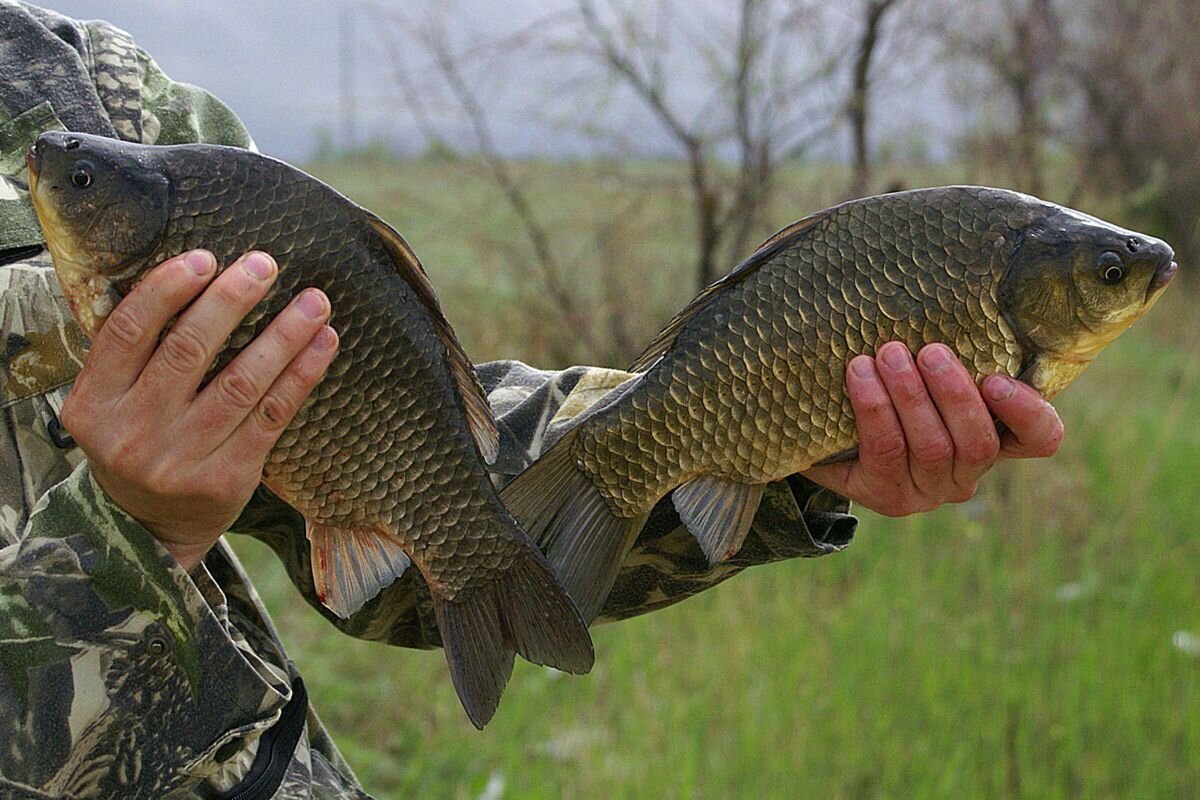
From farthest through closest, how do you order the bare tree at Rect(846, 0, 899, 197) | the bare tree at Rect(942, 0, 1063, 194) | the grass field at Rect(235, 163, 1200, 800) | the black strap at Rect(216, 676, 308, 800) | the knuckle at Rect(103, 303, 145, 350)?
the bare tree at Rect(942, 0, 1063, 194)
the bare tree at Rect(846, 0, 899, 197)
the grass field at Rect(235, 163, 1200, 800)
the black strap at Rect(216, 676, 308, 800)
the knuckle at Rect(103, 303, 145, 350)

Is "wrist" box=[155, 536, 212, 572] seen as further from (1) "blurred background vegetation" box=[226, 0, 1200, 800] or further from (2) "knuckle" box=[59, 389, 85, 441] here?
(1) "blurred background vegetation" box=[226, 0, 1200, 800]

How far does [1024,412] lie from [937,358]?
11 cm

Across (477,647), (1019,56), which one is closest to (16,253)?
(477,647)

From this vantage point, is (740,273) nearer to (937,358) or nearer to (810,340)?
(810,340)

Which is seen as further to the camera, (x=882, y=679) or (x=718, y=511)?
(x=882, y=679)

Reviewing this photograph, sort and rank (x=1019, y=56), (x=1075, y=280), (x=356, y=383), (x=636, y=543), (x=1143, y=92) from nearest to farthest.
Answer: (x=356, y=383), (x=1075, y=280), (x=636, y=543), (x=1019, y=56), (x=1143, y=92)

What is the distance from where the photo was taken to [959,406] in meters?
1.31

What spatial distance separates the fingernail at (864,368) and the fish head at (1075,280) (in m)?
0.15

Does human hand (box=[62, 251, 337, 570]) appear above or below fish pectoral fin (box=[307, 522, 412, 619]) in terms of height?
above

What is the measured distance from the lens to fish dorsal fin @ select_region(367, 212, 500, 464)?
3.77 feet

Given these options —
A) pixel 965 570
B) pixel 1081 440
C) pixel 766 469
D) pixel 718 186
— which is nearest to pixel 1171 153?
pixel 1081 440

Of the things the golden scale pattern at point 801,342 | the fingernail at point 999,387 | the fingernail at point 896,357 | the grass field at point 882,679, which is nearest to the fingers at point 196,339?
the golden scale pattern at point 801,342

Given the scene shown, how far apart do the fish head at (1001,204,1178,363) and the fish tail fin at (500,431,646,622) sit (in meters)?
0.48

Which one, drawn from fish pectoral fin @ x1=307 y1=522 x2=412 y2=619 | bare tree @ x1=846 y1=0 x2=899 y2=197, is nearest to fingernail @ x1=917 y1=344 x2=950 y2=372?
fish pectoral fin @ x1=307 y1=522 x2=412 y2=619
